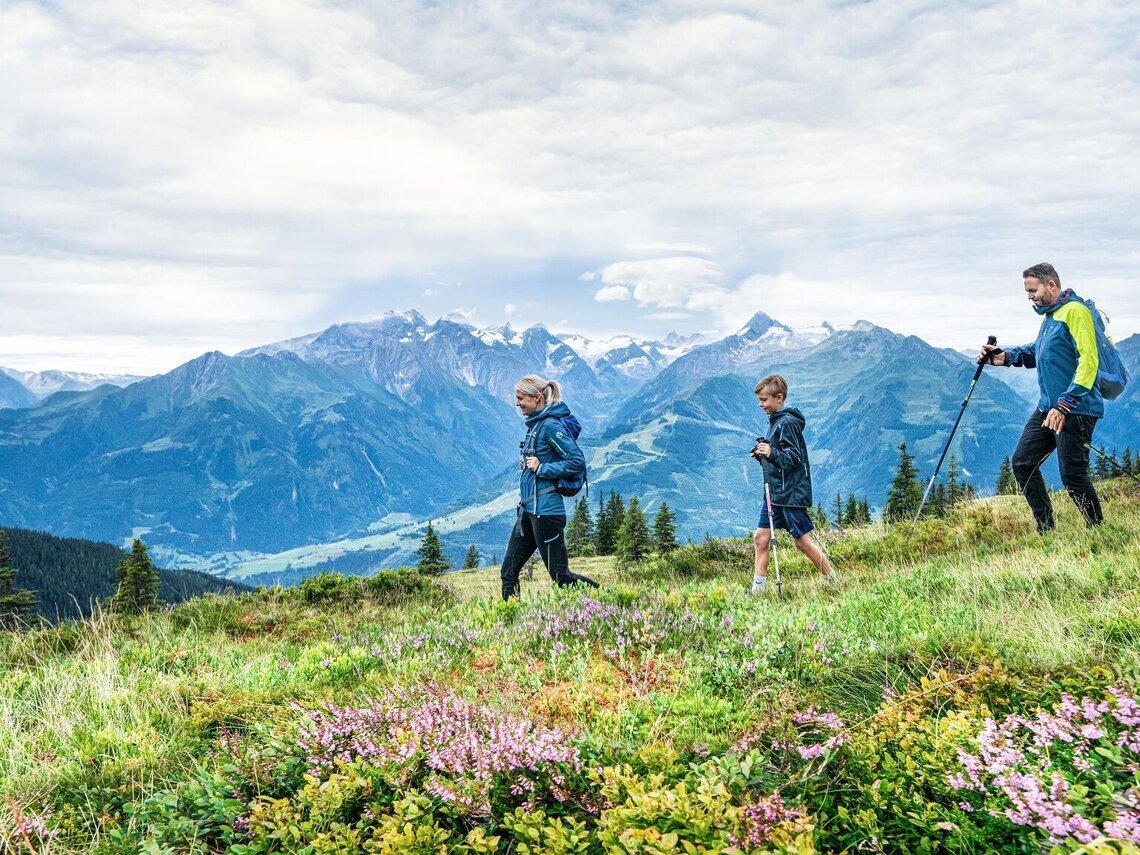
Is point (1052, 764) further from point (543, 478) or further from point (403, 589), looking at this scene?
point (403, 589)

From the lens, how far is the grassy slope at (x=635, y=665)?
3.79 m

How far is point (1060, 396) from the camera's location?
862 cm

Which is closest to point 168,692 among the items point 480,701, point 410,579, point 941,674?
point 480,701

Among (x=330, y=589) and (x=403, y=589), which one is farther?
(x=403, y=589)

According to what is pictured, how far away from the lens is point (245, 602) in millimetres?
12438

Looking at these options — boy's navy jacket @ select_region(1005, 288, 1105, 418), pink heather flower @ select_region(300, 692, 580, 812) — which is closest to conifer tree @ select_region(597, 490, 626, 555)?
boy's navy jacket @ select_region(1005, 288, 1105, 418)

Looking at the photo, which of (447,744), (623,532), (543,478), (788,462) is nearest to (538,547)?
(543,478)

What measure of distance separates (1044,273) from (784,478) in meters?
4.58

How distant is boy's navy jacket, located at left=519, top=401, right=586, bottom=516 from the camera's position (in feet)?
32.4

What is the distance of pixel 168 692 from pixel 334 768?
2.33 meters

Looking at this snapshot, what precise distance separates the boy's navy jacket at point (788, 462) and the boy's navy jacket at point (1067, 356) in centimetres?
332

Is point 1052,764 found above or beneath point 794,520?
above

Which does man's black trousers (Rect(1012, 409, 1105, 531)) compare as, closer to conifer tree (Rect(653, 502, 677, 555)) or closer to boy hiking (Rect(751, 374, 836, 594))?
boy hiking (Rect(751, 374, 836, 594))

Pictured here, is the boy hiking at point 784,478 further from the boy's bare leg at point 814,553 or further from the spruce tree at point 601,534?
the spruce tree at point 601,534
